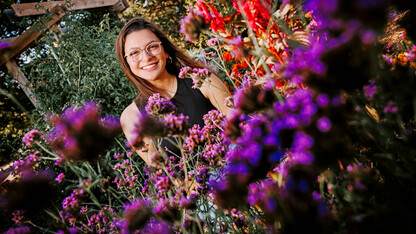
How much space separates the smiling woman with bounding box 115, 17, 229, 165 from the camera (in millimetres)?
1986

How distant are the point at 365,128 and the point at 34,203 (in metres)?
0.81

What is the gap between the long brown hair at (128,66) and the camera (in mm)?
2076

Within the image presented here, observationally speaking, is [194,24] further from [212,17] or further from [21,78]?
[21,78]

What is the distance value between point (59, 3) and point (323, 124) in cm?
423

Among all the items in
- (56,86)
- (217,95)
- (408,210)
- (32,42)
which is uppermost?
(32,42)

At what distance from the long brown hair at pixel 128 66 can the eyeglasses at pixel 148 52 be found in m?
0.18

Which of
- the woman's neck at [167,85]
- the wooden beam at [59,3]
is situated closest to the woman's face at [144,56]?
the woman's neck at [167,85]

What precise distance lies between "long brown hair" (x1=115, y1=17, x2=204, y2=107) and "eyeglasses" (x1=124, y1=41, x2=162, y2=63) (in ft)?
0.58

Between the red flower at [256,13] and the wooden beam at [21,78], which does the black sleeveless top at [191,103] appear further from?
the wooden beam at [21,78]

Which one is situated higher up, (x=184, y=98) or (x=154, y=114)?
(x=154, y=114)

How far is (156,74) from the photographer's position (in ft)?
6.60

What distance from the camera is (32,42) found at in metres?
3.33

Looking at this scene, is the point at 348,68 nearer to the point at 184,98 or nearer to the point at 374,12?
A: the point at 374,12

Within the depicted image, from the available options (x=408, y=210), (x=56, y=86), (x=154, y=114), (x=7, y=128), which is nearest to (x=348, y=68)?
(x=408, y=210)
